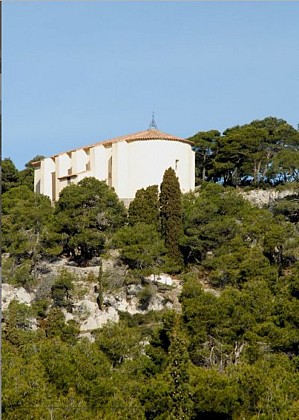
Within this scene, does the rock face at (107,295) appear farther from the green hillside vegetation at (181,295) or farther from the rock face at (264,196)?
the rock face at (264,196)

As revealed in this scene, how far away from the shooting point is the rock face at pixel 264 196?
152ft

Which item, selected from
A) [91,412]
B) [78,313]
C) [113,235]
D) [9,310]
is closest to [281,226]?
[113,235]

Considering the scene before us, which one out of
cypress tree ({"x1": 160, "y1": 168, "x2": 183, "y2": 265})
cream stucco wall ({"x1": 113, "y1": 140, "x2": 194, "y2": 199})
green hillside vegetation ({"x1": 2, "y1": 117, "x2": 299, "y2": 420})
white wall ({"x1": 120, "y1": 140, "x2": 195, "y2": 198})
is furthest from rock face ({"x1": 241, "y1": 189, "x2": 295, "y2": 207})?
cypress tree ({"x1": 160, "y1": 168, "x2": 183, "y2": 265})

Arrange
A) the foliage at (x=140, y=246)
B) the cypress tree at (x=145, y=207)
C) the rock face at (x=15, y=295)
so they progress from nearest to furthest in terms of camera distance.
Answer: the rock face at (x=15, y=295) → the foliage at (x=140, y=246) → the cypress tree at (x=145, y=207)

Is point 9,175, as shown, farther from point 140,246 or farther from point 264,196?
point 140,246

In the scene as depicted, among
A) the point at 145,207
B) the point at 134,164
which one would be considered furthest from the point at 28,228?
the point at 134,164

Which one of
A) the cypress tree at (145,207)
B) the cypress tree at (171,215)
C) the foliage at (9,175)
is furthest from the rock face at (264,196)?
the foliage at (9,175)

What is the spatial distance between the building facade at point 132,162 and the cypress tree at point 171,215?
2965 millimetres

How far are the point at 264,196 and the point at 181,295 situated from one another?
15.0 m

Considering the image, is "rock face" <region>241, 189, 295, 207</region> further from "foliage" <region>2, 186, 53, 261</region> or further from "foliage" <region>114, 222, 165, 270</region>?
"foliage" <region>2, 186, 53, 261</region>

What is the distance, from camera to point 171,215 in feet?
134

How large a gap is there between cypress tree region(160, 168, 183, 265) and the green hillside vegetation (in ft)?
0.17

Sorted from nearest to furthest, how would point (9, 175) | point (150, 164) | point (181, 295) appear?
point (181, 295) → point (150, 164) → point (9, 175)

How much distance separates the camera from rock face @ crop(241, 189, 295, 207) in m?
46.4
